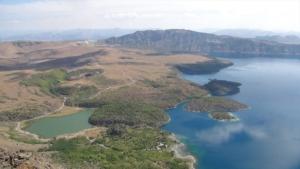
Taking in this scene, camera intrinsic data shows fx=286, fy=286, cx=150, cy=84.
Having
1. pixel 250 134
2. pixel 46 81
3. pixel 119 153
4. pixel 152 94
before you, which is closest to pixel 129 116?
pixel 119 153

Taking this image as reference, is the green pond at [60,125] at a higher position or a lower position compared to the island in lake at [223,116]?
lower

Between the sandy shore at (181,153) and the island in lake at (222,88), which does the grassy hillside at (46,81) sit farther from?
the sandy shore at (181,153)

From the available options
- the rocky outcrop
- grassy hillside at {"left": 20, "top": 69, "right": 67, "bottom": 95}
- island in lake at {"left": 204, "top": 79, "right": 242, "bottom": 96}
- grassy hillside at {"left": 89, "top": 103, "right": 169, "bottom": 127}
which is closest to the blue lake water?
island in lake at {"left": 204, "top": 79, "right": 242, "bottom": 96}

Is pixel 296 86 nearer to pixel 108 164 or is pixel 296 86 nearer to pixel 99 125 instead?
pixel 99 125

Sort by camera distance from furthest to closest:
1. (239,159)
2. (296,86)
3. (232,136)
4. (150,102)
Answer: (296,86)
(150,102)
(232,136)
(239,159)

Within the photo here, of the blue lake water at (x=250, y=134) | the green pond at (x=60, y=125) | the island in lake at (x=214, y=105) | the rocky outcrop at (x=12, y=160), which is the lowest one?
the green pond at (x=60, y=125)

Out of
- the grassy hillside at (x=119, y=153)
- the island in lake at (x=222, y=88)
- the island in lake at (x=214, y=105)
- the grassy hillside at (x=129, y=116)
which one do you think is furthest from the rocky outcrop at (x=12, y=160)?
the island in lake at (x=222, y=88)

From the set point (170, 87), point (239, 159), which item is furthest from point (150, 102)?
point (239, 159)
